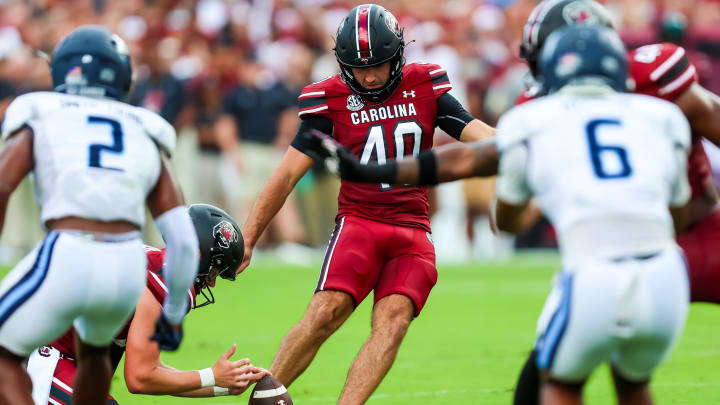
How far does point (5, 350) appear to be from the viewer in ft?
13.7

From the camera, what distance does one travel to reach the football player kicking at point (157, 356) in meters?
5.07

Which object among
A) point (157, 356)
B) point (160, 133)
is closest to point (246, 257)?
point (157, 356)

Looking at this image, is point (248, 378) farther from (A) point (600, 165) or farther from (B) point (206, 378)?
(A) point (600, 165)

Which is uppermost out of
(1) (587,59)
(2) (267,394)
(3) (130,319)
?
(1) (587,59)

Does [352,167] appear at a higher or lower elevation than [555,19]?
lower

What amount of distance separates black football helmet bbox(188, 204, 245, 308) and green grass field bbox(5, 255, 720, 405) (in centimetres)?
133

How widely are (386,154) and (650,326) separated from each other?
2.43m

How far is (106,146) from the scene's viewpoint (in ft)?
13.8

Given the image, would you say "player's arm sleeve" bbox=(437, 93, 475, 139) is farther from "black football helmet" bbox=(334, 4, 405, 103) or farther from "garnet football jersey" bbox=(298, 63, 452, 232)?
"black football helmet" bbox=(334, 4, 405, 103)

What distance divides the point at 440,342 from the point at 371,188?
330 cm

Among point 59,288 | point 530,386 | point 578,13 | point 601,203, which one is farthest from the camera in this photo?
point 578,13

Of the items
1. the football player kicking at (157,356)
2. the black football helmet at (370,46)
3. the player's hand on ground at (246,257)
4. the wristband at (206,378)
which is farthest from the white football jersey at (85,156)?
the black football helmet at (370,46)

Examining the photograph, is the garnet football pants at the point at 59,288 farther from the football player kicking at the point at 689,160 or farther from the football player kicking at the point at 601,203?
the football player kicking at the point at 601,203

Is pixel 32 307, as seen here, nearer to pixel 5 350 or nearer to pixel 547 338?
pixel 5 350
